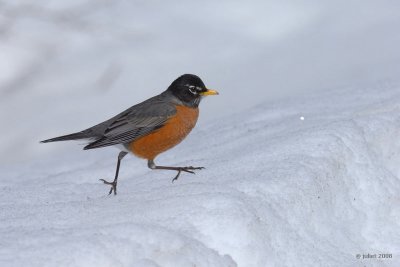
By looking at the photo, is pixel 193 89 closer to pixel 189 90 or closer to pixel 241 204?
pixel 189 90

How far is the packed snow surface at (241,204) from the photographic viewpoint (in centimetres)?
471

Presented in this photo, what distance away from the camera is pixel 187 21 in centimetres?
1270

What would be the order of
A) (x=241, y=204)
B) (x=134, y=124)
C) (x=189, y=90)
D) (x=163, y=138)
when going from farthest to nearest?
(x=189, y=90), (x=134, y=124), (x=163, y=138), (x=241, y=204)

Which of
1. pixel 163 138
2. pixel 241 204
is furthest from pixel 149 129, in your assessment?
pixel 241 204

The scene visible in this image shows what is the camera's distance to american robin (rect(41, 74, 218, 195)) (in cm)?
690

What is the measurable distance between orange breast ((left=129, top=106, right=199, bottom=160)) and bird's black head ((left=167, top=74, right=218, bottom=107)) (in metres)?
0.34

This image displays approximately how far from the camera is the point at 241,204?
17.6 feet

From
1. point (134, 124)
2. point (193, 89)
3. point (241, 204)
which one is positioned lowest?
point (241, 204)

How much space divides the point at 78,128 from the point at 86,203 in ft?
14.3

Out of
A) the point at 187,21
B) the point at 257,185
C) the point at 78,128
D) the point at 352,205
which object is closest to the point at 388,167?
the point at 352,205

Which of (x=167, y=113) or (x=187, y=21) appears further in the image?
(x=187, y=21)

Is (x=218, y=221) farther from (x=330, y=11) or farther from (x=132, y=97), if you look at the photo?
(x=330, y=11)

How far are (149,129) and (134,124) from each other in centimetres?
18

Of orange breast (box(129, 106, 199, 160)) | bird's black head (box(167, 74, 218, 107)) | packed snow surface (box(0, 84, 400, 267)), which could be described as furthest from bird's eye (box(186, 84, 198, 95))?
packed snow surface (box(0, 84, 400, 267))
